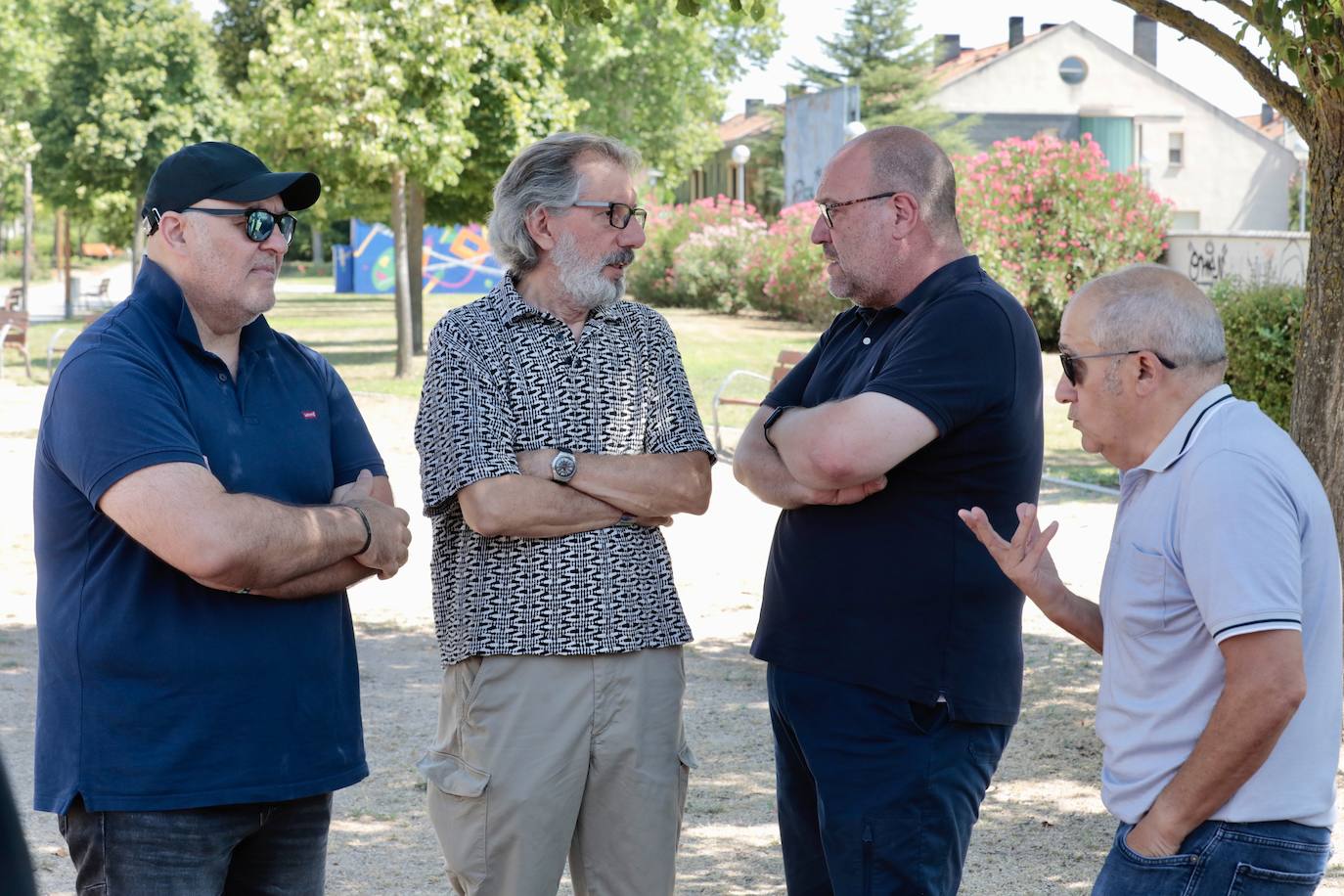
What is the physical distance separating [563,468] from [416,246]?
71.1 ft

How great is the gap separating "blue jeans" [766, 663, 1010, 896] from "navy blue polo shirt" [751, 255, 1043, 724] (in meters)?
0.05

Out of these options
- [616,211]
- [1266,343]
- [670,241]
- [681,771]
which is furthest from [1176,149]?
[681,771]

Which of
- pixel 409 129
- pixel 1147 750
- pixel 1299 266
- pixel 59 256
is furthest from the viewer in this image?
pixel 59 256

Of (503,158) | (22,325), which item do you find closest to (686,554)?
(503,158)

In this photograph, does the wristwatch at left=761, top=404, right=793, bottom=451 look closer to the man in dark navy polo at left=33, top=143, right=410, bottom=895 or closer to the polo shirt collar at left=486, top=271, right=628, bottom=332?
the polo shirt collar at left=486, top=271, right=628, bottom=332

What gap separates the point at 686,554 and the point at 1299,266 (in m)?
13.1

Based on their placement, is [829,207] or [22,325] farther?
[22,325]

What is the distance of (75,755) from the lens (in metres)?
2.67

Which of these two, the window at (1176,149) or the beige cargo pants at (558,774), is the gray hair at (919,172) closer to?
the beige cargo pants at (558,774)

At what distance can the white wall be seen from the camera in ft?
189

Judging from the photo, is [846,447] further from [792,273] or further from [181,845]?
[792,273]

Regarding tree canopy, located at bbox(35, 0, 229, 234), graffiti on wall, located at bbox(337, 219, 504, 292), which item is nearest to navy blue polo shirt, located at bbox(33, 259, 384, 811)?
tree canopy, located at bbox(35, 0, 229, 234)

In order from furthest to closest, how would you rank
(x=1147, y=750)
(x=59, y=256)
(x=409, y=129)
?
(x=59, y=256), (x=409, y=129), (x=1147, y=750)

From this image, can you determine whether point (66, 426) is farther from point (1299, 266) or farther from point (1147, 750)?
point (1299, 266)
